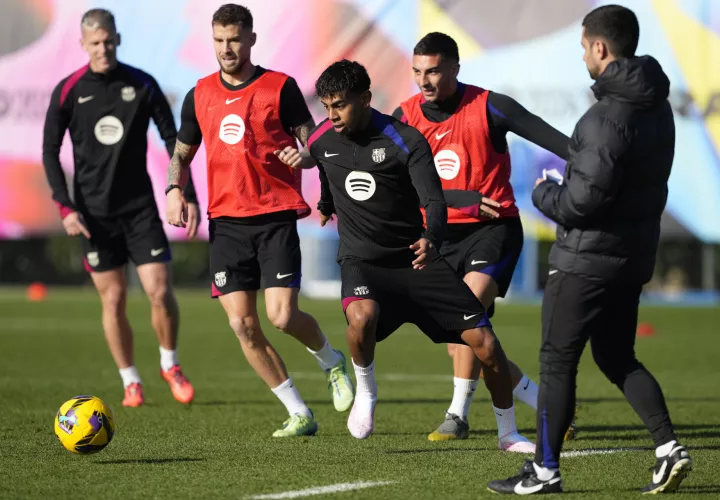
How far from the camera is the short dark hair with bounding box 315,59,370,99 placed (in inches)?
257

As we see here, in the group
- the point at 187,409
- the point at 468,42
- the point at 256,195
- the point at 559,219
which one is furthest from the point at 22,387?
the point at 468,42

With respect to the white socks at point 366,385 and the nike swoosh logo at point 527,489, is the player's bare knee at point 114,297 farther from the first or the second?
the nike swoosh logo at point 527,489

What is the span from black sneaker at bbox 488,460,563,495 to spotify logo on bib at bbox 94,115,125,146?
16.3ft

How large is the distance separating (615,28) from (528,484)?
1.98 meters

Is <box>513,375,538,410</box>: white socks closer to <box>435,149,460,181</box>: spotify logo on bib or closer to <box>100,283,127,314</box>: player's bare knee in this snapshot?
<box>435,149,460,181</box>: spotify logo on bib

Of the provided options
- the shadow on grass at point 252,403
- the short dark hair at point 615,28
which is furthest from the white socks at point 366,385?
the shadow on grass at point 252,403

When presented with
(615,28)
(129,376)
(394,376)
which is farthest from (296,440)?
(394,376)

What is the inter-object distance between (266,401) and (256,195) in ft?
8.35

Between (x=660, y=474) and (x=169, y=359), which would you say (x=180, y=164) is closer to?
(x=169, y=359)

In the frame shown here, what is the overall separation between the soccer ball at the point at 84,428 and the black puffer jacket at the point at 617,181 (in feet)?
8.26

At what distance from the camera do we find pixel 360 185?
6801 mm

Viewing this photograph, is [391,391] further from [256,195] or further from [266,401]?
[256,195]

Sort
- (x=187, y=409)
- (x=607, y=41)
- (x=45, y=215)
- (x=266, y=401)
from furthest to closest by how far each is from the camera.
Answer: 1. (x=45, y=215)
2. (x=266, y=401)
3. (x=187, y=409)
4. (x=607, y=41)

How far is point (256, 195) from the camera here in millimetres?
7727
